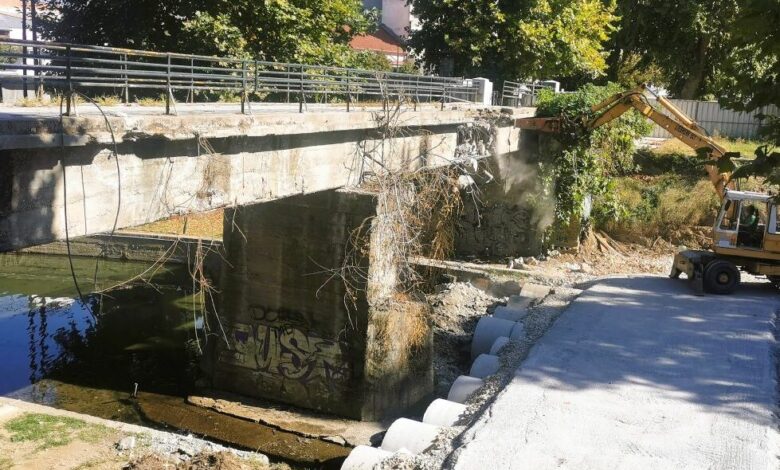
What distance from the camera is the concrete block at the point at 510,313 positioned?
57.7 ft

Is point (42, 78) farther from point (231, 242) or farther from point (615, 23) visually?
point (615, 23)

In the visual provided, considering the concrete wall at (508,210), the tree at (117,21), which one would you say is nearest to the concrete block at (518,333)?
the concrete wall at (508,210)

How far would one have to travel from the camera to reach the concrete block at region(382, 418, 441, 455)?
999 centimetres

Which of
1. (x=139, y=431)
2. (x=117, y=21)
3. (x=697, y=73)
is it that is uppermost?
(x=697, y=73)

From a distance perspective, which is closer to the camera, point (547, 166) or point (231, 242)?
point (231, 242)

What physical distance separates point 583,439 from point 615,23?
31.3 meters

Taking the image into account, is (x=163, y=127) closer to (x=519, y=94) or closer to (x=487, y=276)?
(x=487, y=276)

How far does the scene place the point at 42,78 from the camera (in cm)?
739

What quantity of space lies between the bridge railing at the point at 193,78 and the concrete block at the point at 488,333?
5123mm

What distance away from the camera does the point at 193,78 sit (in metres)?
10.5

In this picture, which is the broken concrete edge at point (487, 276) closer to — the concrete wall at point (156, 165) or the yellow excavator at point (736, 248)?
the yellow excavator at point (736, 248)

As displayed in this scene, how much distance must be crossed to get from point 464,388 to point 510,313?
5816 millimetres

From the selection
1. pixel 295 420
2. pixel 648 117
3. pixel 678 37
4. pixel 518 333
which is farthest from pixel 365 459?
pixel 678 37

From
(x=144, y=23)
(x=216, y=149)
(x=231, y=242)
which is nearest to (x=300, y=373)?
(x=231, y=242)
